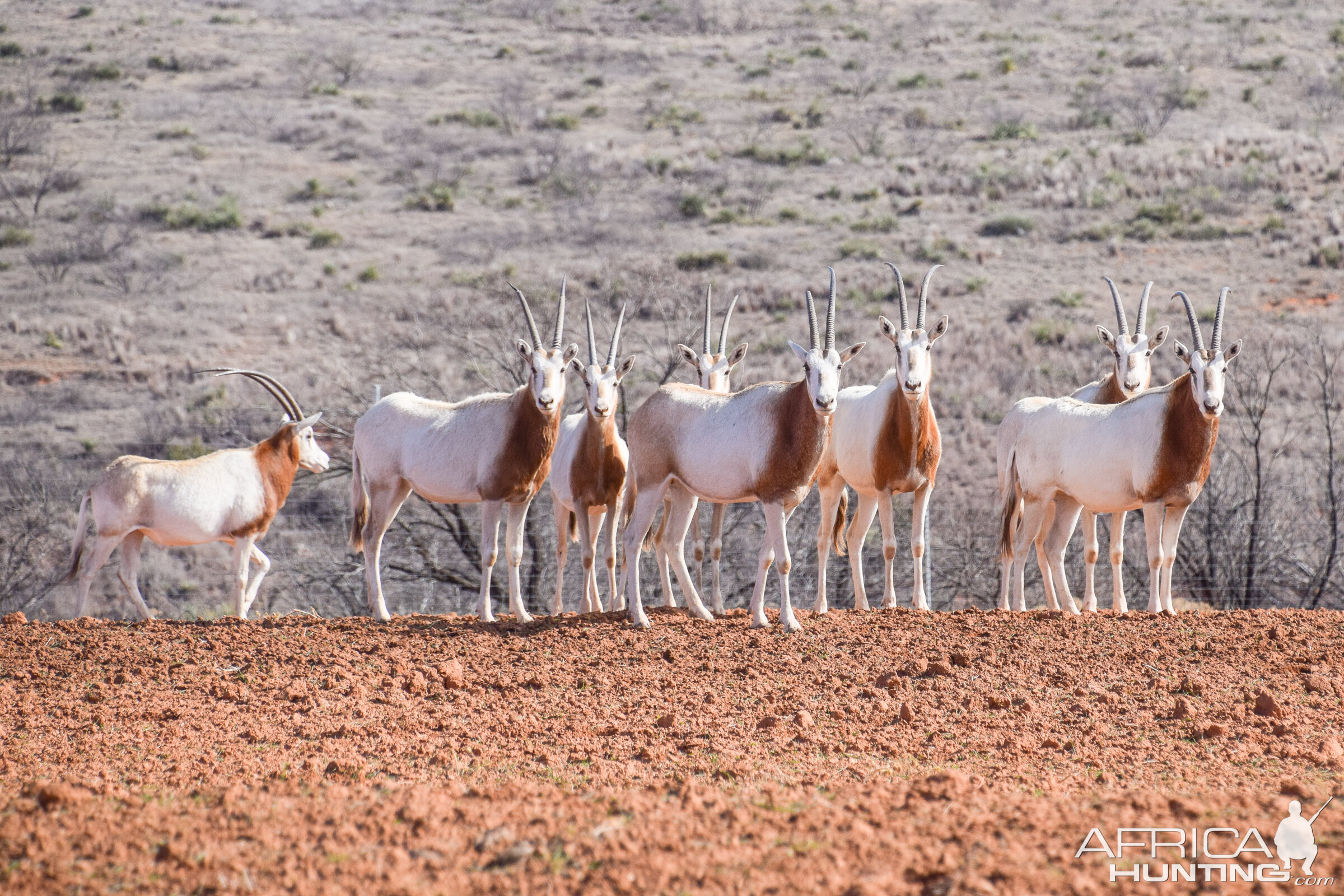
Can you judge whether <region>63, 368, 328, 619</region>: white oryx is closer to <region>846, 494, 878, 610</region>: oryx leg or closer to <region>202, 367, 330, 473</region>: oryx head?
<region>202, 367, 330, 473</region>: oryx head

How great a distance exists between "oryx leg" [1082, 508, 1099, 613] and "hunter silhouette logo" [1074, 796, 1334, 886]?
726cm

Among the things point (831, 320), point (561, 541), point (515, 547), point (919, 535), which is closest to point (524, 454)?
point (515, 547)

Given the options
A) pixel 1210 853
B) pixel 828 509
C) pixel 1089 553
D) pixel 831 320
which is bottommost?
pixel 1089 553

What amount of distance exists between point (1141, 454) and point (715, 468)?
409 cm

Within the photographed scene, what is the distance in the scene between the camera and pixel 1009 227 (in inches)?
1452

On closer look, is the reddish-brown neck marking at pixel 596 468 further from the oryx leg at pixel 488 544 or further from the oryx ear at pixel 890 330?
the oryx ear at pixel 890 330

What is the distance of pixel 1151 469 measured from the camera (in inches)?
442

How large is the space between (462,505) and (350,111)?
34951 mm

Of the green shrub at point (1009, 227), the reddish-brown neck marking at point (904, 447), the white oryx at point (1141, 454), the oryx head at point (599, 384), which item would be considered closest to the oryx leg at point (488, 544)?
the oryx head at point (599, 384)

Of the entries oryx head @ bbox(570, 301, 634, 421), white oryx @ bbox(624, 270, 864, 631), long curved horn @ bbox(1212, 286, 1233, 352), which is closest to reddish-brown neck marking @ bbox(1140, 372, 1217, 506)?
long curved horn @ bbox(1212, 286, 1233, 352)

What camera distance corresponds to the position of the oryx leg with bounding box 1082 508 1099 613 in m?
12.2

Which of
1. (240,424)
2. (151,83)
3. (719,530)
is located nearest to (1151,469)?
(719,530)

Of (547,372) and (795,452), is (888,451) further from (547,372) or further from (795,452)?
(547,372)

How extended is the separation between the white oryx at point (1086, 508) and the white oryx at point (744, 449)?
126 inches
